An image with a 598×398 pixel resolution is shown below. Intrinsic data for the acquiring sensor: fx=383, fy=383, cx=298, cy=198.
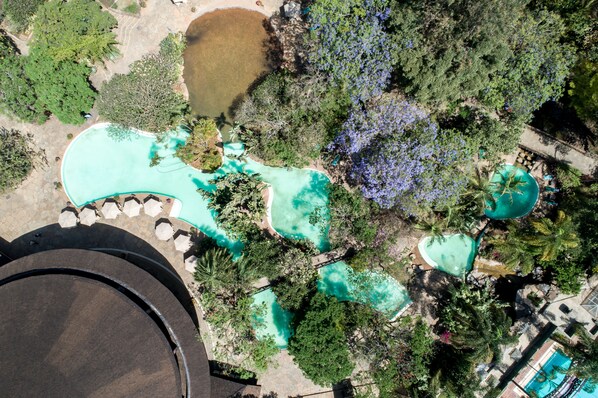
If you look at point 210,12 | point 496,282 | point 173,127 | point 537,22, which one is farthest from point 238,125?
point 496,282

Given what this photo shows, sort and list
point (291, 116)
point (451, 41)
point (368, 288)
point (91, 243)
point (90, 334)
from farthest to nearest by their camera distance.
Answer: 1. point (91, 243)
2. point (368, 288)
3. point (291, 116)
4. point (90, 334)
5. point (451, 41)

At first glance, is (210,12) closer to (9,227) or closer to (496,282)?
(9,227)

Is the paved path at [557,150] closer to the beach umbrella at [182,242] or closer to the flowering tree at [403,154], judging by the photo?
the flowering tree at [403,154]

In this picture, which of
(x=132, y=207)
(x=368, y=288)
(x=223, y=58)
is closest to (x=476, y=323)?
(x=368, y=288)

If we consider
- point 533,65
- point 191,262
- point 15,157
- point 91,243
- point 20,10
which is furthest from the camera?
point 91,243

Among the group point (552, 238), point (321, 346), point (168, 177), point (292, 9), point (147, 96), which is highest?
point (292, 9)

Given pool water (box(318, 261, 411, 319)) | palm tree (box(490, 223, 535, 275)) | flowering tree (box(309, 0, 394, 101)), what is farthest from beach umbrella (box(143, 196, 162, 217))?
palm tree (box(490, 223, 535, 275))

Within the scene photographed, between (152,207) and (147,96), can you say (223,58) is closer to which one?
(147,96)

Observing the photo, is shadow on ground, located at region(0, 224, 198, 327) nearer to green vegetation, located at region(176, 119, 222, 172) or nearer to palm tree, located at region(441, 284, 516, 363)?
green vegetation, located at region(176, 119, 222, 172)
